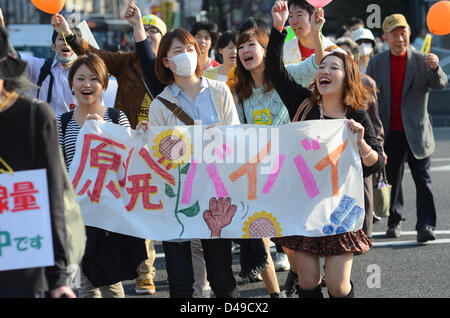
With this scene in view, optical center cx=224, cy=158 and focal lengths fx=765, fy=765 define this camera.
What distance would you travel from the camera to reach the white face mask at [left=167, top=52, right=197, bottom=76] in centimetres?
471

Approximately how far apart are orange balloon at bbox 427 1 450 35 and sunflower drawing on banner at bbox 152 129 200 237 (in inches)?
125

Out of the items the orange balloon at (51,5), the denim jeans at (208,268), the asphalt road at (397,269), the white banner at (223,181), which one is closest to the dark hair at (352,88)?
the white banner at (223,181)

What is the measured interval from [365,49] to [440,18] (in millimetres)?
2699

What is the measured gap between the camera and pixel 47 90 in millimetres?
6391

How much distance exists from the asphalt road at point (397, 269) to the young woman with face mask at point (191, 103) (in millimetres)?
1265

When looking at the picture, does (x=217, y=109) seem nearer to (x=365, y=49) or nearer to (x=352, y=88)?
(x=352, y=88)

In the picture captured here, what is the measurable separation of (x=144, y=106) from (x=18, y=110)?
329 cm

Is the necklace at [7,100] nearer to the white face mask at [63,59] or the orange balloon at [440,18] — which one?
the white face mask at [63,59]

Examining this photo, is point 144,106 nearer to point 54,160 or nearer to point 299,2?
point 299,2

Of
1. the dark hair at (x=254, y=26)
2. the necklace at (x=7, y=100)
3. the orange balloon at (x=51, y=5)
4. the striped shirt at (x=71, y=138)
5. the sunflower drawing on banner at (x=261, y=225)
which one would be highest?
the orange balloon at (x=51, y=5)

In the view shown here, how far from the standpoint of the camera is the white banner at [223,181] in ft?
15.3

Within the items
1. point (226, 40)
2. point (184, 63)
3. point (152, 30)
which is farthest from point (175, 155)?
point (226, 40)

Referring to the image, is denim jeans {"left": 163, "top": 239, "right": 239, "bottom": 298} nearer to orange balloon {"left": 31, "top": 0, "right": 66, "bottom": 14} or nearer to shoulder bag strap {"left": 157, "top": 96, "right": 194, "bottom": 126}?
shoulder bag strap {"left": 157, "top": 96, "right": 194, "bottom": 126}

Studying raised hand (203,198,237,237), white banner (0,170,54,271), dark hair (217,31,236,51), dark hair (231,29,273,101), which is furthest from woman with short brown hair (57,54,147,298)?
dark hair (217,31,236,51)
